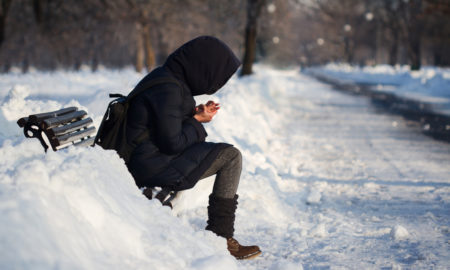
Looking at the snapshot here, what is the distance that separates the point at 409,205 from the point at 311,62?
4212 inches

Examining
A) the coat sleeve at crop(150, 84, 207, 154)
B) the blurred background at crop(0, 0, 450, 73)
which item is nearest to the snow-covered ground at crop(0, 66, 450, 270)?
the coat sleeve at crop(150, 84, 207, 154)

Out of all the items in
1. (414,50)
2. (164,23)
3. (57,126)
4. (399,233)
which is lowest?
(414,50)

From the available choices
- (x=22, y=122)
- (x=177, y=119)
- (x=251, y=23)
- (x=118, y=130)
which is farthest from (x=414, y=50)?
(x=22, y=122)

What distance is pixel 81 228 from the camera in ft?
8.19

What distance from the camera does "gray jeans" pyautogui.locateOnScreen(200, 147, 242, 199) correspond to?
12.1 feet

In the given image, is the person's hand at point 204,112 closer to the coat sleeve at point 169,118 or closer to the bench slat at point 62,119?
the coat sleeve at point 169,118

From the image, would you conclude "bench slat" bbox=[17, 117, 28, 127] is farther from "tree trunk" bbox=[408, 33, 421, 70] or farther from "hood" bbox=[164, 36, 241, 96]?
"tree trunk" bbox=[408, 33, 421, 70]

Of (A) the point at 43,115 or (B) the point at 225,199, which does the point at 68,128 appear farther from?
(B) the point at 225,199

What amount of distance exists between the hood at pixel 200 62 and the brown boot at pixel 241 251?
4.41ft

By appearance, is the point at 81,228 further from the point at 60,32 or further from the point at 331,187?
the point at 60,32

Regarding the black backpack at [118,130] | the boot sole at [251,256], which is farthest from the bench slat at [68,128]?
the boot sole at [251,256]

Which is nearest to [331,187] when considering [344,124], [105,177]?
[105,177]

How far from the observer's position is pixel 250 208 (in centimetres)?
482

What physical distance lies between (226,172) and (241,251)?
67 centimetres
